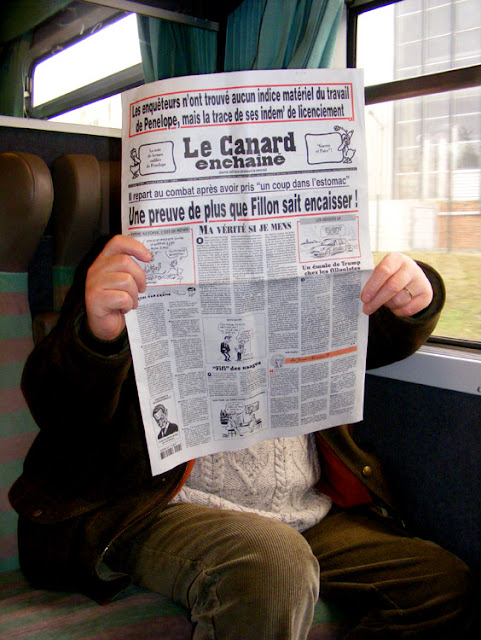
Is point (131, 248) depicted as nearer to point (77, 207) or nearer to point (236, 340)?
point (236, 340)

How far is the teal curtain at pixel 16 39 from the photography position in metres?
2.62

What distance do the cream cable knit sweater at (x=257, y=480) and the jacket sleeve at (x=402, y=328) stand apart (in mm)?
261

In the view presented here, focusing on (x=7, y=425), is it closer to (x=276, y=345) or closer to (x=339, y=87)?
(x=276, y=345)

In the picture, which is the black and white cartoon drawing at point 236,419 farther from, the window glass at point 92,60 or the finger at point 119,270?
the window glass at point 92,60

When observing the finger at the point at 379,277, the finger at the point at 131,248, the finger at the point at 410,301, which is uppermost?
the finger at the point at 131,248

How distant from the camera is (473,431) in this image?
4.21ft

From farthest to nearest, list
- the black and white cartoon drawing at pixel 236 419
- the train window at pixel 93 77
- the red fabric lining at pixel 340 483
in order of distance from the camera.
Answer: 1. the train window at pixel 93 77
2. the red fabric lining at pixel 340 483
3. the black and white cartoon drawing at pixel 236 419

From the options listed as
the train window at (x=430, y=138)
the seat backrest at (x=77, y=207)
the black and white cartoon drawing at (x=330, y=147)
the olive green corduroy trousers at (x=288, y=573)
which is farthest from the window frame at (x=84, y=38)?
the olive green corduroy trousers at (x=288, y=573)

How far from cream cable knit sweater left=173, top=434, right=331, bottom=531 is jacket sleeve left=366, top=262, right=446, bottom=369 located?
261 millimetres

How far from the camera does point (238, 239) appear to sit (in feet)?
3.01

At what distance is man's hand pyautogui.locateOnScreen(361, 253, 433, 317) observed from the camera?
3.28ft

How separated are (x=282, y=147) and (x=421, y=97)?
0.80 meters

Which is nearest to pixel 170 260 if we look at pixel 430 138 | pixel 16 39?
pixel 430 138

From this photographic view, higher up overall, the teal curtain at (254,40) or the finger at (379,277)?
the teal curtain at (254,40)
